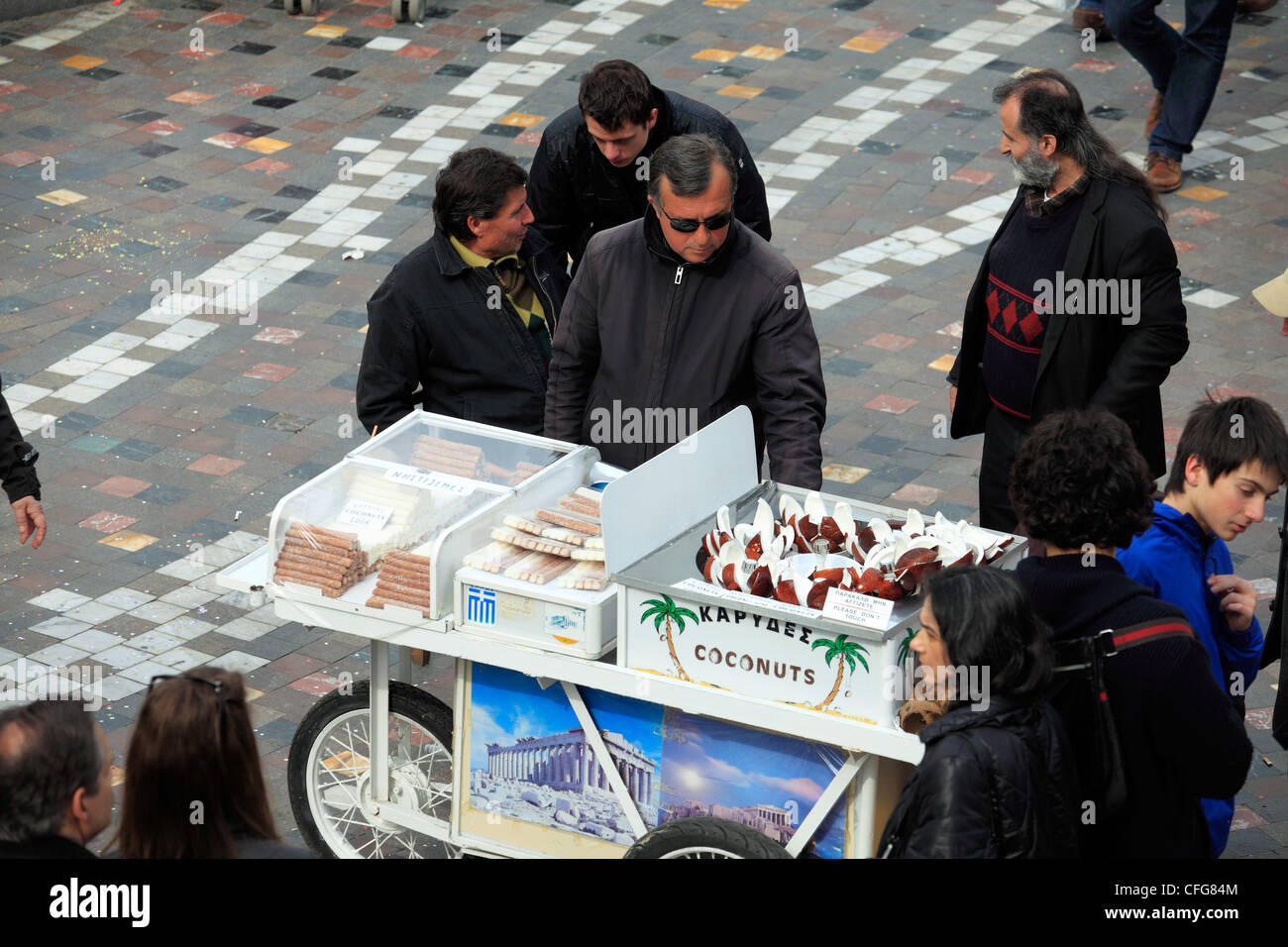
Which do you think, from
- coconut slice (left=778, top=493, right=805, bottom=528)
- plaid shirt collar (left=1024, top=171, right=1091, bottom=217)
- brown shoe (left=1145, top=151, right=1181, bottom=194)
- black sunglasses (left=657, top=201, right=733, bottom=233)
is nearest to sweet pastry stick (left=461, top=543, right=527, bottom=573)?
coconut slice (left=778, top=493, right=805, bottom=528)

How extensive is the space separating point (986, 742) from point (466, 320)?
8.65 ft

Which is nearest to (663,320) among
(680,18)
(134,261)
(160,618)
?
(160,618)

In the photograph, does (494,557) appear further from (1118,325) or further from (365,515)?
(1118,325)

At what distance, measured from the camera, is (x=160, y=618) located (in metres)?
5.99

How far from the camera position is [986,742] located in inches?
117

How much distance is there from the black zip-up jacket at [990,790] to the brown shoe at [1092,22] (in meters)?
8.71

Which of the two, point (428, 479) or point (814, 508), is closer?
point (814, 508)

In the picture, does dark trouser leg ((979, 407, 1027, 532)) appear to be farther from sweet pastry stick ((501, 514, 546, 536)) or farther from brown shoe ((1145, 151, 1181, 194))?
brown shoe ((1145, 151, 1181, 194))

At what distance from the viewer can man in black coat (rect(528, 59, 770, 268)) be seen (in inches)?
222

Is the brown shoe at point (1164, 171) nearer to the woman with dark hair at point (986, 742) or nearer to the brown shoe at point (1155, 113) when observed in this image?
the brown shoe at point (1155, 113)

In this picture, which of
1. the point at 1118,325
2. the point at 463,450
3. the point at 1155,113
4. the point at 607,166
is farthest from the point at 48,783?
the point at 1155,113

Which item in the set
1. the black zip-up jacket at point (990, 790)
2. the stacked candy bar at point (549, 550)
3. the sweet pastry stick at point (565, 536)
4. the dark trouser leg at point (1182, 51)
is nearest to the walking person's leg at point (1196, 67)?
the dark trouser leg at point (1182, 51)

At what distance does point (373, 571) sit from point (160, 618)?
2.06 meters
